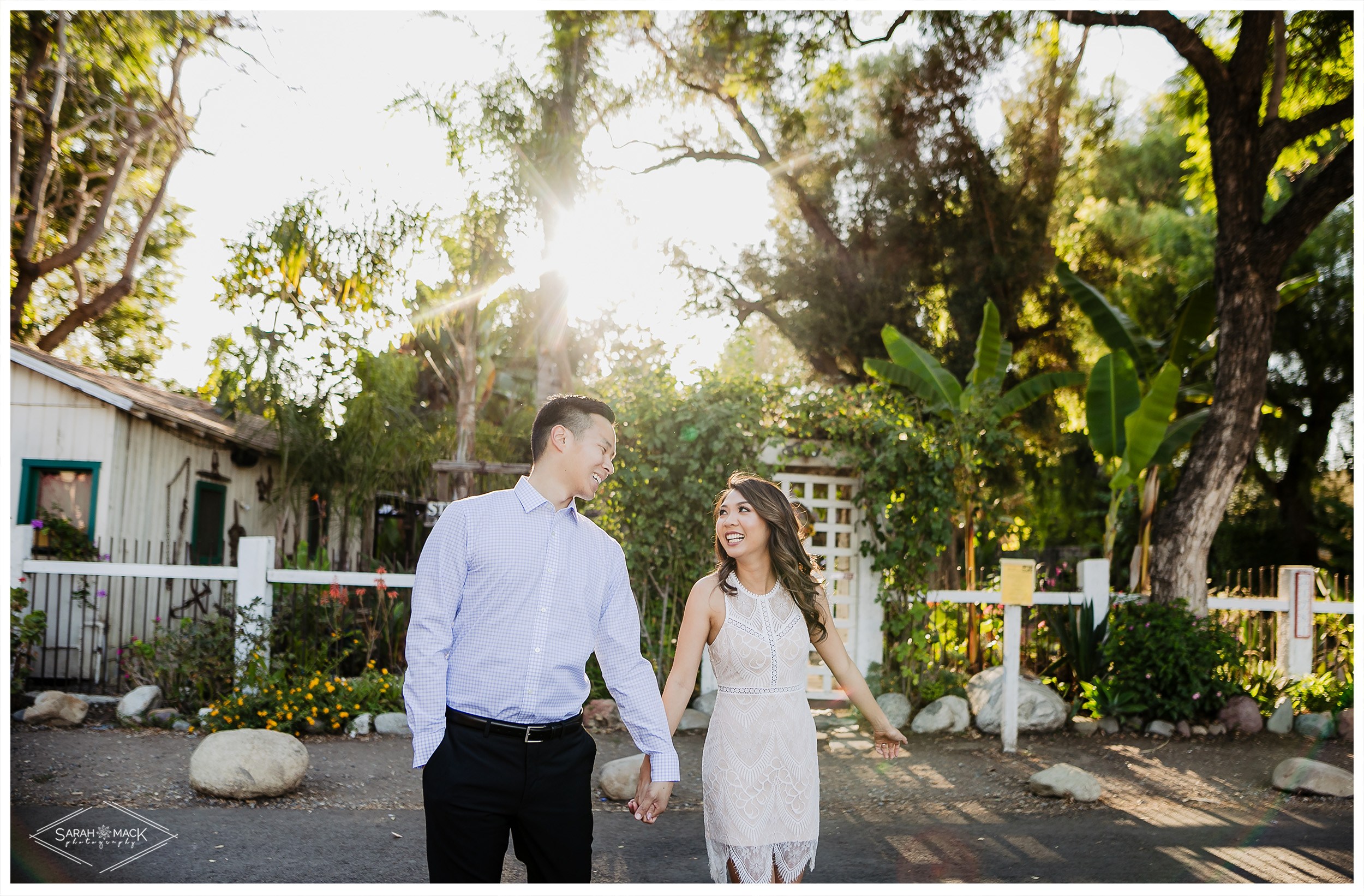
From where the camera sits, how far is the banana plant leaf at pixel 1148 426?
9414mm

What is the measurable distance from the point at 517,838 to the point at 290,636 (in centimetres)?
584

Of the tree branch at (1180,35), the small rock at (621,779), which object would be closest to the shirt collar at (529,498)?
the small rock at (621,779)

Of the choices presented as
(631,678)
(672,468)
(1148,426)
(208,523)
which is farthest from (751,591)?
(208,523)

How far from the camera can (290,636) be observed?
795 cm

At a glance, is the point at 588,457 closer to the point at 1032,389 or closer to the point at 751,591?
the point at 751,591

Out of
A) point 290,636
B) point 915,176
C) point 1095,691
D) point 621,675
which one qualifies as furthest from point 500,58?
point 621,675

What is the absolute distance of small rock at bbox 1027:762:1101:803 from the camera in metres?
5.97

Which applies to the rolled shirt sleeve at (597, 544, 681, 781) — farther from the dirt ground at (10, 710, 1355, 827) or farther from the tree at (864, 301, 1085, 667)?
the tree at (864, 301, 1085, 667)

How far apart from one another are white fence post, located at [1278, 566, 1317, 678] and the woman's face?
25.9 feet

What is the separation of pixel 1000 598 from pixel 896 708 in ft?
4.26

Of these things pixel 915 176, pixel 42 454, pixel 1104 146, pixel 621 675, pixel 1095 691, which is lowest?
pixel 1095 691

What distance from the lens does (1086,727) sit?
8289 millimetres

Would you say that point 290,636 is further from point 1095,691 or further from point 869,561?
point 1095,691

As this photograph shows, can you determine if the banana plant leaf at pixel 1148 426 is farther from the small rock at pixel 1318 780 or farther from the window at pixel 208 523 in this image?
the window at pixel 208 523
